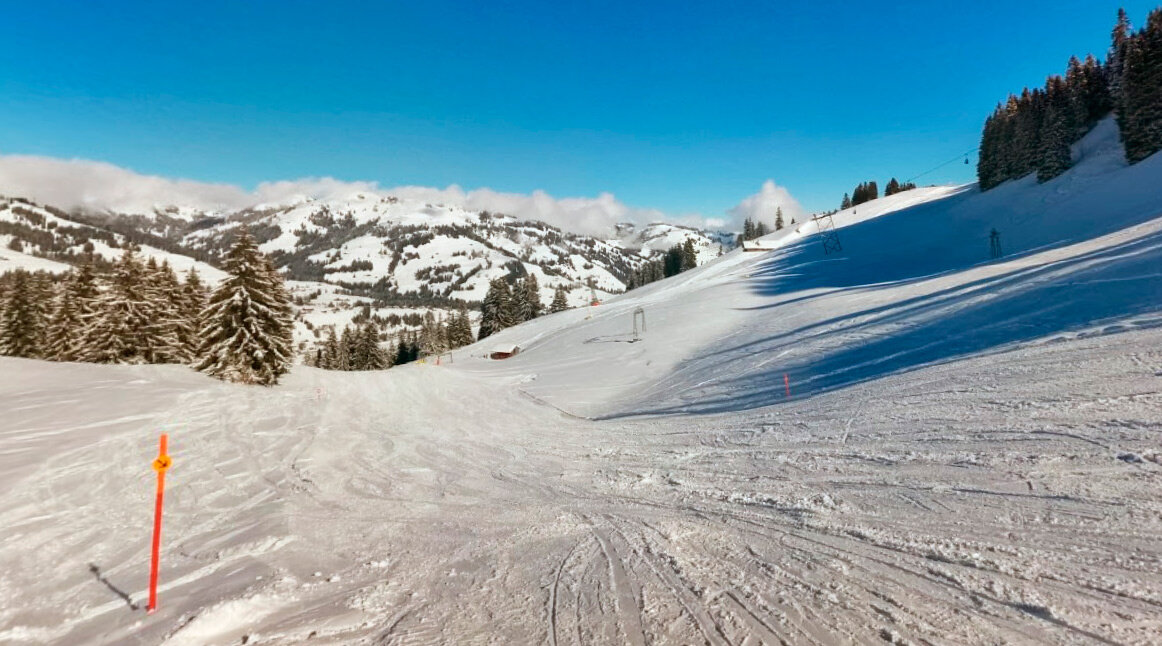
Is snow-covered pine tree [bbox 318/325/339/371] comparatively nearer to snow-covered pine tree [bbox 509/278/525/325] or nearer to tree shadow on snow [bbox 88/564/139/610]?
snow-covered pine tree [bbox 509/278/525/325]

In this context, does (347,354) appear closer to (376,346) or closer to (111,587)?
(376,346)

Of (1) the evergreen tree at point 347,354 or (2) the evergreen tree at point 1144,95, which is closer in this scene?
(2) the evergreen tree at point 1144,95

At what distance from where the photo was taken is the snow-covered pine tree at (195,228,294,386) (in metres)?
25.7

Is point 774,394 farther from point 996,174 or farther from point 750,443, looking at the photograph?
point 996,174

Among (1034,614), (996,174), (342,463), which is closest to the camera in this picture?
(1034,614)

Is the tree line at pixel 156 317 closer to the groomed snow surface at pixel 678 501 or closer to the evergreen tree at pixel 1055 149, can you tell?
the groomed snow surface at pixel 678 501

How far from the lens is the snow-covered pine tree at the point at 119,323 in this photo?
3244 cm

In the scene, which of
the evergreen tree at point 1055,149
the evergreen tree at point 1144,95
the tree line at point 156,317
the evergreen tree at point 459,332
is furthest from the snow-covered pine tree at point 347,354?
the evergreen tree at point 1144,95

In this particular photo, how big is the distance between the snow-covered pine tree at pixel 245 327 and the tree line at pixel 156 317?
0.05 m

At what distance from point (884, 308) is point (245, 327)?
32187mm

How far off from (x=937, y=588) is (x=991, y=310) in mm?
16501

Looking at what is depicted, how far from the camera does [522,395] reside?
24.7m

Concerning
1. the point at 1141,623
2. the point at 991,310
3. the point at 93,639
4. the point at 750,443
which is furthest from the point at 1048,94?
the point at 93,639

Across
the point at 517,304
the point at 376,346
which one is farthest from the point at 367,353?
the point at 517,304
